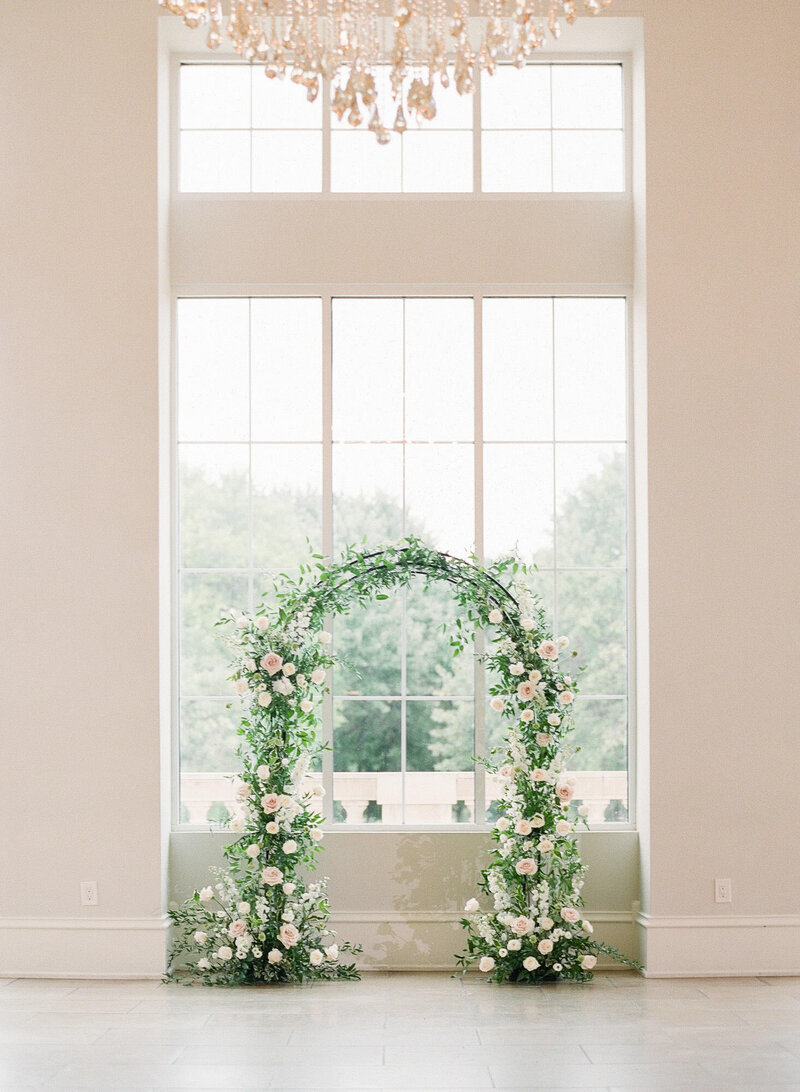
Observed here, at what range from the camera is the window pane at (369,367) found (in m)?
5.36

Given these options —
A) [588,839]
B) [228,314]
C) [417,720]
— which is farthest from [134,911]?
[228,314]

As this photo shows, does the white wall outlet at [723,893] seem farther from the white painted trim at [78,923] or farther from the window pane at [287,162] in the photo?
the window pane at [287,162]

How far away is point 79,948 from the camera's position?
4.95 metres

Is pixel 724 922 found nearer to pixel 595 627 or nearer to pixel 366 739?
pixel 595 627

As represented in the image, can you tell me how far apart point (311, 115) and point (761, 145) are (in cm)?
209

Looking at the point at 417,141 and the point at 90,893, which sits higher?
the point at 417,141

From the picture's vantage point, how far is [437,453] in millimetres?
5355

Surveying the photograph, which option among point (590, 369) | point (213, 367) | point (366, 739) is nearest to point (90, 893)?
point (366, 739)

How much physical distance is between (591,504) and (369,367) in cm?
123

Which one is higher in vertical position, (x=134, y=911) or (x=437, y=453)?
(x=437, y=453)

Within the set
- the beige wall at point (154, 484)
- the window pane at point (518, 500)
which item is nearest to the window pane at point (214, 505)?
the beige wall at point (154, 484)

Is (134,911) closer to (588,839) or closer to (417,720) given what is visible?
(417,720)

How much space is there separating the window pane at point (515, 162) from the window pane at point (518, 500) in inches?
48.5

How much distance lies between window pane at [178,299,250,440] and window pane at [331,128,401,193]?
745 mm
